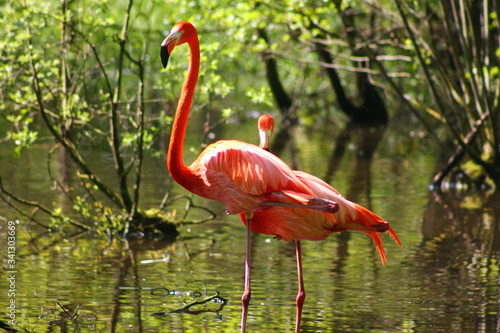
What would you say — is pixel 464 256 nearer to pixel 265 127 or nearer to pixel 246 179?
pixel 265 127

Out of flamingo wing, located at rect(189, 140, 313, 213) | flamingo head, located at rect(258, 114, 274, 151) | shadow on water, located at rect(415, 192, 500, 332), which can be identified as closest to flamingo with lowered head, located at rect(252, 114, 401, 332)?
flamingo head, located at rect(258, 114, 274, 151)

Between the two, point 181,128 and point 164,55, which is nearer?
point 164,55

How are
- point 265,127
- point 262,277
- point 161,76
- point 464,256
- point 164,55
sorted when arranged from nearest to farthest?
point 164,55 < point 265,127 < point 262,277 < point 464,256 < point 161,76

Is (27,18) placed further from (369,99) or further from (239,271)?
(369,99)

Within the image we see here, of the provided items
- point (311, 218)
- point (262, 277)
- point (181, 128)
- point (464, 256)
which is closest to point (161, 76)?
point (262, 277)

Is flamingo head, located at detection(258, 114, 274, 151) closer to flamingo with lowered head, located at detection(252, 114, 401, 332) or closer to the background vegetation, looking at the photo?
flamingo with lowered head, located at detection(252, 114, 401, 332)

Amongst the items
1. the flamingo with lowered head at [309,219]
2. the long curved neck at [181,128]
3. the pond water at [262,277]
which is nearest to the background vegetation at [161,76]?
the pond water at [262,277]

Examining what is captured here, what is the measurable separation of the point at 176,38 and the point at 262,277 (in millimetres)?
2484

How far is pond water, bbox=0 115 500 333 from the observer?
530cm

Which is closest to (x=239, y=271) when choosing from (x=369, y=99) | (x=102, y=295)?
(x=102, y=295)

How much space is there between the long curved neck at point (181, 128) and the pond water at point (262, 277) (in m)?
1.04

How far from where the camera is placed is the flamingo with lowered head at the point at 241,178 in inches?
187

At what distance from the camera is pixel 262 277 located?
21.4ft

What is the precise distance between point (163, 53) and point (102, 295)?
2.17 meters
